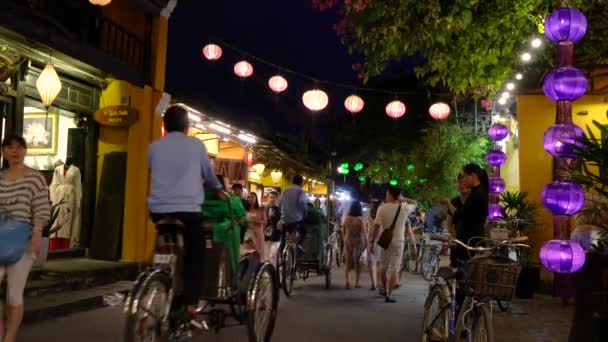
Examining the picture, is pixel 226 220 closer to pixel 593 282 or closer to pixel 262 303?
pixel 262 303

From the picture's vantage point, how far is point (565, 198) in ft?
28.6

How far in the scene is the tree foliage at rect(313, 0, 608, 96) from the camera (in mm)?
8047

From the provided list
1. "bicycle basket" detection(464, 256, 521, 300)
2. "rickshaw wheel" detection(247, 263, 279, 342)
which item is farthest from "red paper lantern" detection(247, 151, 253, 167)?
"bicycle basket" detection(464, 256, 521, 300)

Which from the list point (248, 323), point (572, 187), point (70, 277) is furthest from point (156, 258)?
point (572, 187)

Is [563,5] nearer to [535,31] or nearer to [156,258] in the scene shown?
[535,31]

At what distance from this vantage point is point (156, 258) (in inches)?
171

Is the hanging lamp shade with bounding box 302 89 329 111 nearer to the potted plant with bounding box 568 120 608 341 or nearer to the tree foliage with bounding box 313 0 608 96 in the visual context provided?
the tree foliage with bounding box 313 0 608 96

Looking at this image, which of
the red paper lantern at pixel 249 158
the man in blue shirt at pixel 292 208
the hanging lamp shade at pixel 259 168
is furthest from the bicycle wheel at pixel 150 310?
the hanging lamp shade at pixel 259 168

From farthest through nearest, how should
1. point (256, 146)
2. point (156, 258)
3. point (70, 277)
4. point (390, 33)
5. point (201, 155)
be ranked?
point (256, 146) < point (70, 277) < point (390, 33) < point (201, 155) < point (156, 258)

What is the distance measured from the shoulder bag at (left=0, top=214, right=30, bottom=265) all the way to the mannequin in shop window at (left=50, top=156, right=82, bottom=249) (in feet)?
24.4

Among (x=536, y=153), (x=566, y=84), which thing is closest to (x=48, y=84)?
(x=566, y=84)

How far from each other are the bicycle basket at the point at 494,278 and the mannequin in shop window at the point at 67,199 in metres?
9.88

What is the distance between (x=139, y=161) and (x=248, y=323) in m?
8.41

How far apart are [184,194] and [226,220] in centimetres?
84
